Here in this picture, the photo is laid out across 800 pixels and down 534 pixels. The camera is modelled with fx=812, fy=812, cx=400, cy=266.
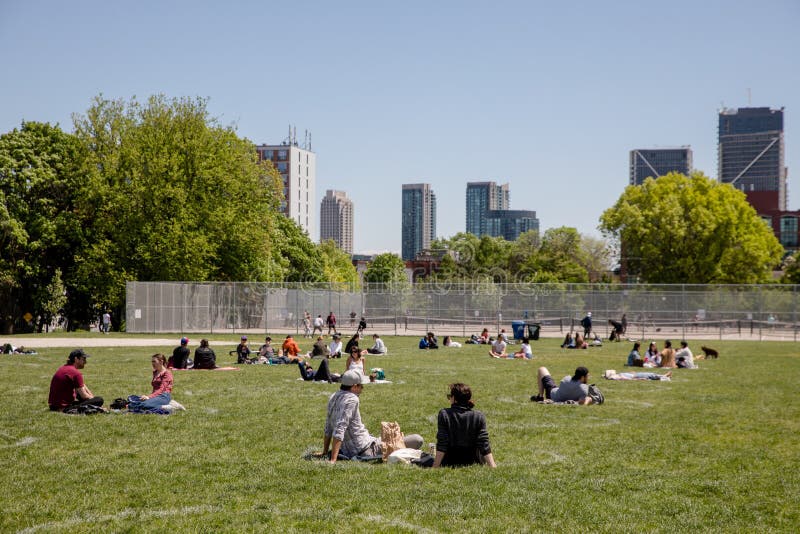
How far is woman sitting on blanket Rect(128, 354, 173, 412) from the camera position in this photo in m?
15.4

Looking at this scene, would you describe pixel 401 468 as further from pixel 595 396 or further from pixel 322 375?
pixel 322 375

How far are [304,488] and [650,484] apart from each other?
4152 millimetres

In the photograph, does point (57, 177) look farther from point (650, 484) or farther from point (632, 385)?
point (650, 484)

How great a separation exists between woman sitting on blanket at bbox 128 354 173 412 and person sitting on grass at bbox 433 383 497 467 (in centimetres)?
698

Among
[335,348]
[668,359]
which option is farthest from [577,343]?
[335,348]

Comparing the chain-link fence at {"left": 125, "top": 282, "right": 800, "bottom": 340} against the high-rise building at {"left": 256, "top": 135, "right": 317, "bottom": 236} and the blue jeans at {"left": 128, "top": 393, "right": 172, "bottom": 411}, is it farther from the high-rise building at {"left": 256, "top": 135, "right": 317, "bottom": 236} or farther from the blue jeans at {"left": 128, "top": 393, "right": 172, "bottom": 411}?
the high-rise building at {"left": 256, "top": 135, "right": 317, "bottom": 236}

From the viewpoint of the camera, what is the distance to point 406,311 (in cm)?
5672

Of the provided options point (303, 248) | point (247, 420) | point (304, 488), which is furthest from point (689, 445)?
point (303, 248)

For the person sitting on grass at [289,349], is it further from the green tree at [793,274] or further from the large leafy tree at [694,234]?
the green tree at [793,274]

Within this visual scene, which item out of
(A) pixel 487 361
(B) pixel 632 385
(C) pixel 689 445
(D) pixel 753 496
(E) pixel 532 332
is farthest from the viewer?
(E) pixel 532 332

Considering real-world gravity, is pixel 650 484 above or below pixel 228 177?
below

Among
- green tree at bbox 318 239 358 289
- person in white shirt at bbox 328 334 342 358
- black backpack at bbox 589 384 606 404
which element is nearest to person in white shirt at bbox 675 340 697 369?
black backpack at bbox 589 384 606 404

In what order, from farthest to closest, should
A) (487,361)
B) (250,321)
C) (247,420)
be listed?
(250,321) → (487,361) → (247,420)

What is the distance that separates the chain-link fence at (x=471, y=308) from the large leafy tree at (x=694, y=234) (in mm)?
26029
